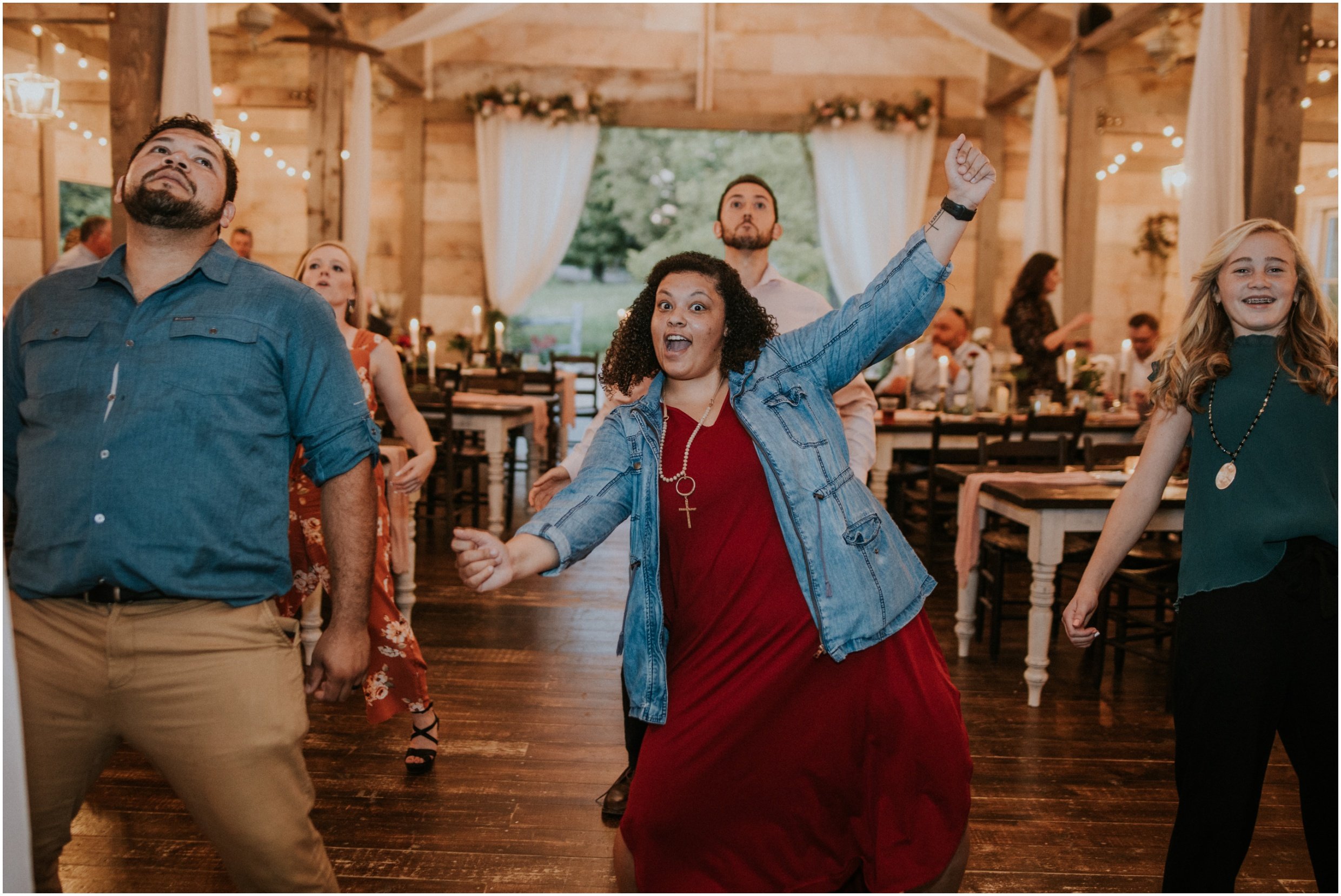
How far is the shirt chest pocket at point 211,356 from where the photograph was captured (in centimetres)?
176

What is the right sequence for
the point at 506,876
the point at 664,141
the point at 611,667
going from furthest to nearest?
the point at 664,141
the point at 611,667
the point at 506,876

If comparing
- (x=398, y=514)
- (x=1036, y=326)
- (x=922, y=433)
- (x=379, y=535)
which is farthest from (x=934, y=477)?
(x=379, y=535)

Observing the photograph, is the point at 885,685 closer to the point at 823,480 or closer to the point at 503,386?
the point at 823,480

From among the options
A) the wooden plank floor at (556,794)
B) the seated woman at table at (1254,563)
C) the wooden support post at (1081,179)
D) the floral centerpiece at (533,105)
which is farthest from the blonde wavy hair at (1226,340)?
the floral centerpiece at (533,105)

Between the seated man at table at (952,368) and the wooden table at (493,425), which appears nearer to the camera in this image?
the wooden table at (493,425)

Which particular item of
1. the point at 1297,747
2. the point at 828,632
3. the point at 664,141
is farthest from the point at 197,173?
the point at 664,141

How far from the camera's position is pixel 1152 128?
11.1 meters

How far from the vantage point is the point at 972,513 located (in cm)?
462

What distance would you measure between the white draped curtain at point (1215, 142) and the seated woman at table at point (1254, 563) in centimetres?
423

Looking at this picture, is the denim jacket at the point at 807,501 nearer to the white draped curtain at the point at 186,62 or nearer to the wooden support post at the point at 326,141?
the white draped curtain at the point at 186,62

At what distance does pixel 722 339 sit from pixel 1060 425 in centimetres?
443

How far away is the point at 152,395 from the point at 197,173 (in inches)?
16.0

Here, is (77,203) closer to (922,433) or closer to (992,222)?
(922,433)

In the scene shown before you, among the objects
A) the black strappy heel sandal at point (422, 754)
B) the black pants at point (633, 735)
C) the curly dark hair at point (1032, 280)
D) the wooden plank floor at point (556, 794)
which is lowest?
the wooden plank floor at point (556, 794)
